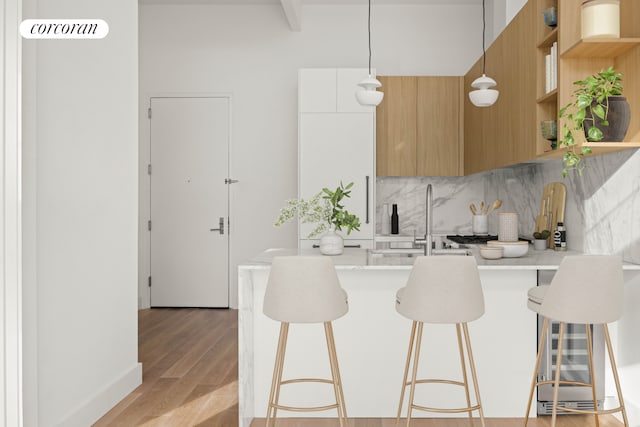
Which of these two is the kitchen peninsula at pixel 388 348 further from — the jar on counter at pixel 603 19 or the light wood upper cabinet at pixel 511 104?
the jar on counter at pixel 603 19

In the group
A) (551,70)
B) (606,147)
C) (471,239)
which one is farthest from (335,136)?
(606,147)

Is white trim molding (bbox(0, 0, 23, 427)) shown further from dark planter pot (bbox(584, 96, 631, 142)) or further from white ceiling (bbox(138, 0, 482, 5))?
white ceiling (bbox(138, 0, 482, 5))

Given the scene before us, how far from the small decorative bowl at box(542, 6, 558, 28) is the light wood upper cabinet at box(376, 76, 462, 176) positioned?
219 cm

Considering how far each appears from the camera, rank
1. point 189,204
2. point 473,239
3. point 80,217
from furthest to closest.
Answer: point 189,204
point 473,239
point 80,217

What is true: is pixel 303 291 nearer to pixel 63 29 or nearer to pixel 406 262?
pixel 406 262

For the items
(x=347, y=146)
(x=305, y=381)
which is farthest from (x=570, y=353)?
(x=347, y=146)

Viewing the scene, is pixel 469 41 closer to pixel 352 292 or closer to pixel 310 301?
pixel 352 292

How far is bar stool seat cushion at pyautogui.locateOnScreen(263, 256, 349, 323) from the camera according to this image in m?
2.42

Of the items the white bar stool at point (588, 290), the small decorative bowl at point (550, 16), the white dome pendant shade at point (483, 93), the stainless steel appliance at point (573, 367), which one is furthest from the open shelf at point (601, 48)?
the stainless steel appliance at point (573, 367)

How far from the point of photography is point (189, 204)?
604cm

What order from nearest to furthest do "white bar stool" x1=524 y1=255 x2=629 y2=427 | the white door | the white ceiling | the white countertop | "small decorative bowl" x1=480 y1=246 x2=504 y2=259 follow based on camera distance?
"white bar stool" x1=524 y1=255 x2=629 y2=427 < the white countertop < "small decorative bowl" x1=480 y1=246 x2=504 y2=259 < the white ceiling < the white door

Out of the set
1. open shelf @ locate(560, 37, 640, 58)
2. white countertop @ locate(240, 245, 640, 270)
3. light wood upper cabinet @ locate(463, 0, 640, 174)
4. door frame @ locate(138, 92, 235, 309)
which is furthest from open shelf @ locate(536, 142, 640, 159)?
door frame @ locate(138, 92, 235, 309)

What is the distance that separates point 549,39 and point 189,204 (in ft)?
13.5

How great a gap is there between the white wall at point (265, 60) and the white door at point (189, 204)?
121 millimetres
